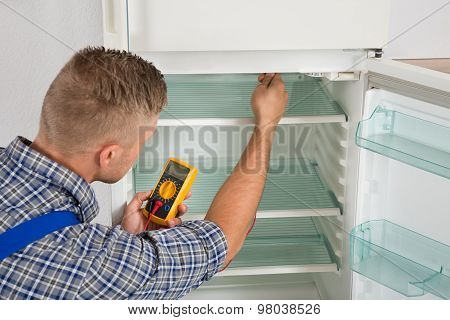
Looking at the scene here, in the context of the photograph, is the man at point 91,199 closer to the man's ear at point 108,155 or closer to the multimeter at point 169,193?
the man's ear at point 108,155

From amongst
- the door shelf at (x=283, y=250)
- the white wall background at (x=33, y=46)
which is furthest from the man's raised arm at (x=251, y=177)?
the white wall background at (x=33, y=46)

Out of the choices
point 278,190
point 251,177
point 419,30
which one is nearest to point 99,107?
point 251,177

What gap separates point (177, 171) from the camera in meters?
1.37

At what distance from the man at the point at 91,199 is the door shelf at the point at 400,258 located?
1.39 feet

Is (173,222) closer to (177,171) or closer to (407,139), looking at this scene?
(177,171)

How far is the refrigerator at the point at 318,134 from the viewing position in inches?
49.0

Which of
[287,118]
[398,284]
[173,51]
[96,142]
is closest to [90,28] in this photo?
[173,51]

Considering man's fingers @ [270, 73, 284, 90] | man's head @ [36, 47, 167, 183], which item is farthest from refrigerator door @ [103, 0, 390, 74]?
man's head @ [36, 47, 167, 183]

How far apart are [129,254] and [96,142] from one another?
0.19m

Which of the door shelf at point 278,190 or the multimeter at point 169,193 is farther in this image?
the door shelf at point 278,190

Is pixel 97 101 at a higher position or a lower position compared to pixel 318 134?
higher

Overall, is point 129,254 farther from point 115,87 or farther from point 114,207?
point 114,207

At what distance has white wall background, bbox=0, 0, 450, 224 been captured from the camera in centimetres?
173

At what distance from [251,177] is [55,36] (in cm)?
86
